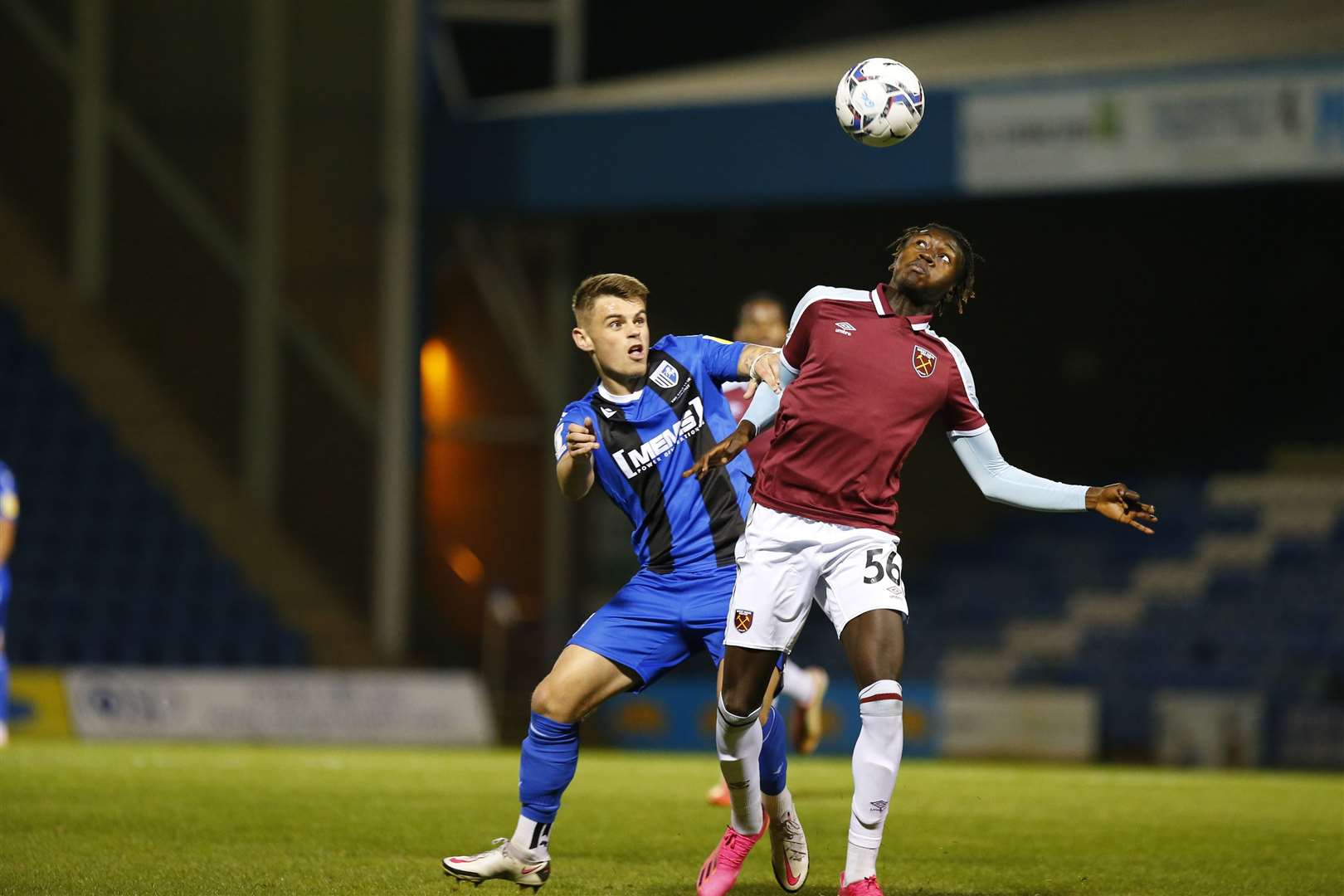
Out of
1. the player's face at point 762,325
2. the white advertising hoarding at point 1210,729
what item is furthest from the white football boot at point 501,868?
the white advertising hoarding at point 1210,729

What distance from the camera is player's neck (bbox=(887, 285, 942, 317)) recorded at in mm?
5824

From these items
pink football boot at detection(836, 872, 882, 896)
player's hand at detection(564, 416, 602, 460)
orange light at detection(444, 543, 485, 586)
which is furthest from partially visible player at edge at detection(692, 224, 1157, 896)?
orange light at detection(444, 543, 485, 586)

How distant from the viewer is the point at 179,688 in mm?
15391

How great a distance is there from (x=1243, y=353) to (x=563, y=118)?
7780 millimetres

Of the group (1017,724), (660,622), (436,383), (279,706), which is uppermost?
(660,622)

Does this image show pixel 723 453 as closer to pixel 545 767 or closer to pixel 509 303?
pixel 545 767

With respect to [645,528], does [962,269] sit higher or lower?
higher

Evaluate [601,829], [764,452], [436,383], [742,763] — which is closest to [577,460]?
[742,763]

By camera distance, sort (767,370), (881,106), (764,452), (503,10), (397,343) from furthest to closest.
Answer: (503,10) < (397,343) < (764,452) < (881,106) < (767,370)

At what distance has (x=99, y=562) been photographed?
720 inches

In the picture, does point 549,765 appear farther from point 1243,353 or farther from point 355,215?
point 1243,353

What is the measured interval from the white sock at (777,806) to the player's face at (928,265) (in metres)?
1.71

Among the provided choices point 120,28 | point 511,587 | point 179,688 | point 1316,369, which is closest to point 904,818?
point 179,688

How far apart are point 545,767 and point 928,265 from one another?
197cm
